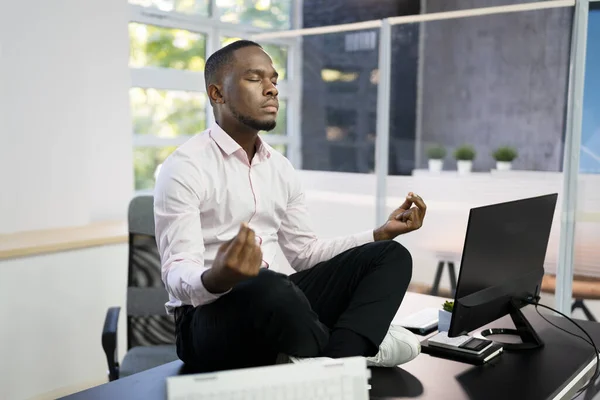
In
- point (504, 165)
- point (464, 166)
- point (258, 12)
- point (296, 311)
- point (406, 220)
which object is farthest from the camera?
point (258, 12)

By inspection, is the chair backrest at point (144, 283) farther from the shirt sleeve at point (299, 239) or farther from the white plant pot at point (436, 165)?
the white plant pot at point (436, 165)

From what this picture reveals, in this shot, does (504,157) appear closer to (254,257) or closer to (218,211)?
(218,211)

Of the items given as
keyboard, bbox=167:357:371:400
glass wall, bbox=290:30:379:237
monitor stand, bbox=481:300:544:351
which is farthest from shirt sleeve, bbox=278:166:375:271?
glass wall, bbox=290:30:379:237

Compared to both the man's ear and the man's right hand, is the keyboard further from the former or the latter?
the man's ear

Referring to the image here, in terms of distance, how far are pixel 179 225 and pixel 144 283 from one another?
3.60ft

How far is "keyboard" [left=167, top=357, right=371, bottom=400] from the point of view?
889mm

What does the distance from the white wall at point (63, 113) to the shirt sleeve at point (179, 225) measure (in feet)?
5.67

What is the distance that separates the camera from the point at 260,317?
122 centimetres

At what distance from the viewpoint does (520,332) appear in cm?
175

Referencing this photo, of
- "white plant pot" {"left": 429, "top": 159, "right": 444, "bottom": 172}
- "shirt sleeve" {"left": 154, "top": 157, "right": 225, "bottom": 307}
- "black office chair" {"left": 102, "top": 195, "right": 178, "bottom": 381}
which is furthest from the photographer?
"white plant pot" {"left": 429, "top": 159, "right": 444, "bottom": 172}

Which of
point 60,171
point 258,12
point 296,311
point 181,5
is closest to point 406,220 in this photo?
point 296,311

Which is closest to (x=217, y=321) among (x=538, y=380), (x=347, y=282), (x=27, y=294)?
(x=347, y=282)

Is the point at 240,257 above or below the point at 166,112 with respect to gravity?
below

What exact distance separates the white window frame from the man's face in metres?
2.37
